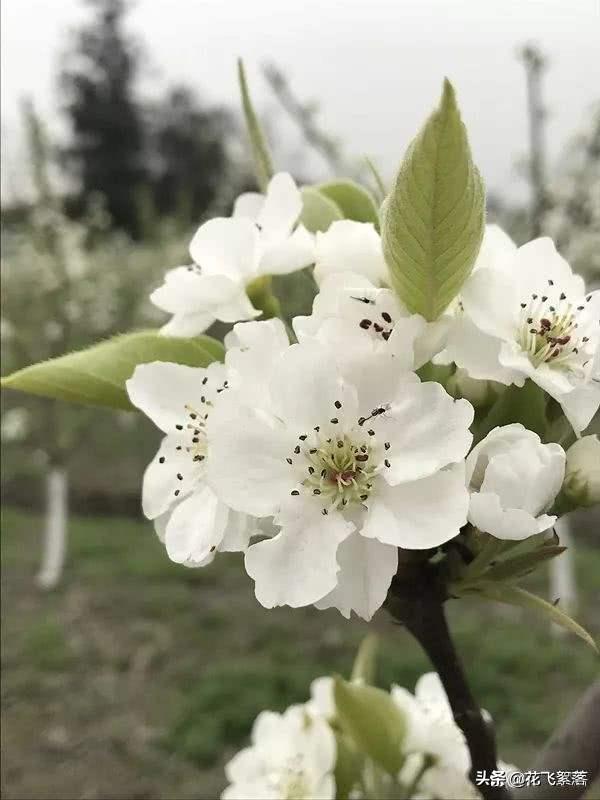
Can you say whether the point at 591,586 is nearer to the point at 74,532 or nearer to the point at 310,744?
the point at 74,532

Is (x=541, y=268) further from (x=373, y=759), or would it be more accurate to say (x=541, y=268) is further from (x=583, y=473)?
(x=373, y=759)

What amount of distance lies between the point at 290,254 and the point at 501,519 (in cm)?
13

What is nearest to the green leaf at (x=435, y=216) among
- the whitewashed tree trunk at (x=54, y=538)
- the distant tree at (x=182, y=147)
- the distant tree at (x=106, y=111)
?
the whitewashed tree trunk at (x=54, y=538)

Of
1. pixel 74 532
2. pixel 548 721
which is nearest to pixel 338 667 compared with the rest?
pixel 548 721

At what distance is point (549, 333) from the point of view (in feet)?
1.00

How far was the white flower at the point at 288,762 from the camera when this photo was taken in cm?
43

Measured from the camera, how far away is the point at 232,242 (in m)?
0.35

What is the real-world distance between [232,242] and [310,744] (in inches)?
10.2

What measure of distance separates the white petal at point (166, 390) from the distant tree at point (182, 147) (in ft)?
19.4

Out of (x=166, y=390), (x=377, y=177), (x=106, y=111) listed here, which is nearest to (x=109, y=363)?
(x=166, y=390)

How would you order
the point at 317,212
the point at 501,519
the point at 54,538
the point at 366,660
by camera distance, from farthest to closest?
1. the point at 54,538
2. the point at 366,660
3. the point at 317,212
4. the point at 501,519

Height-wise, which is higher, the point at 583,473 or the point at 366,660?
the point at 583,473

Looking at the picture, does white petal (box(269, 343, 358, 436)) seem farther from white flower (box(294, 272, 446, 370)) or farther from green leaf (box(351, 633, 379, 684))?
green leaf (box(351, 633, 379, 684))

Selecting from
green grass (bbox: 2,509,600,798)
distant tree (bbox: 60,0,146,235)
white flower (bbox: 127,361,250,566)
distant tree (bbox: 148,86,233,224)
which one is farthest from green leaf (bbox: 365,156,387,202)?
distant tree (bbox: 60,0,146,235)
